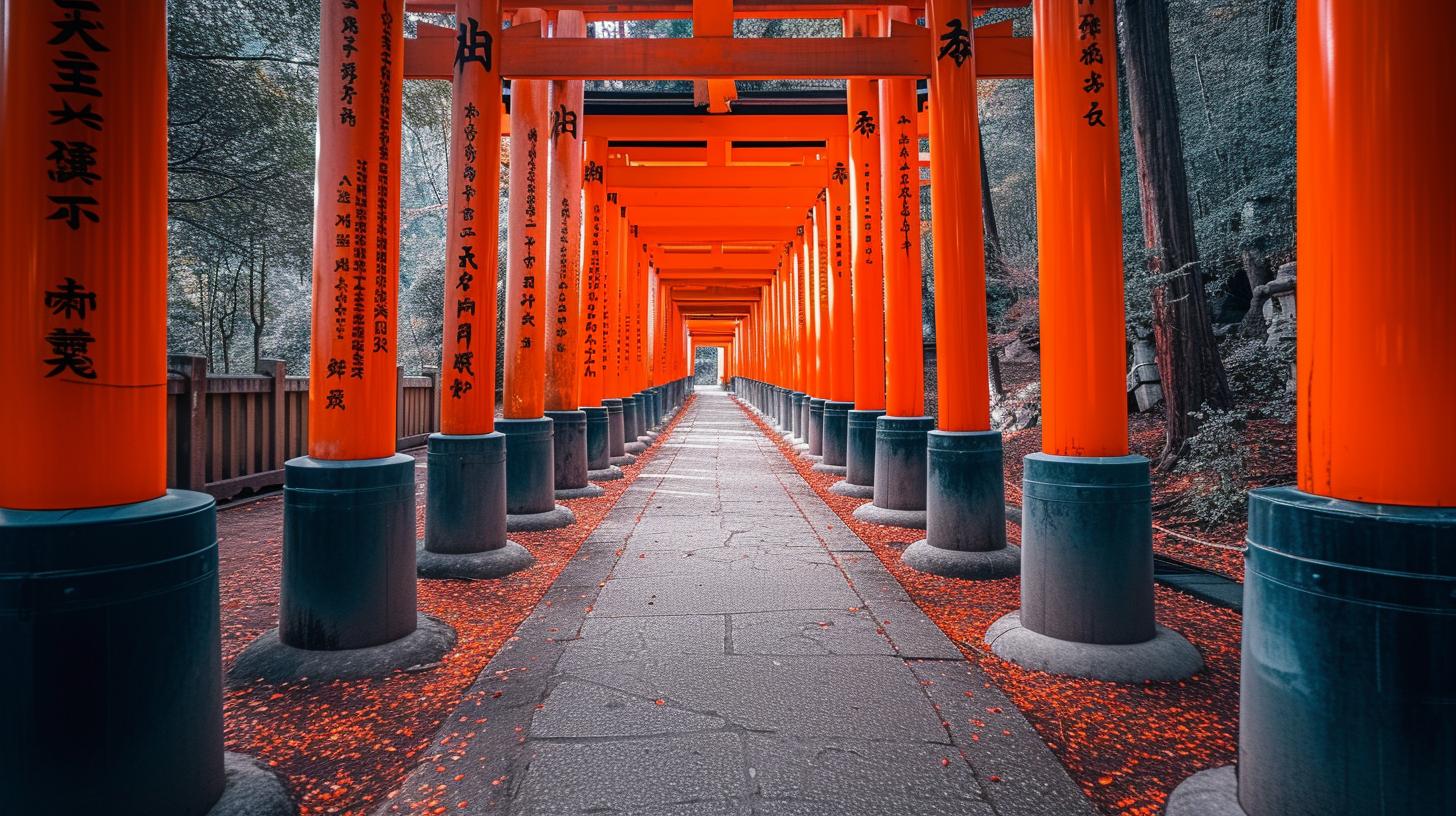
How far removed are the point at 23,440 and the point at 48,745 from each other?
0.90 metres

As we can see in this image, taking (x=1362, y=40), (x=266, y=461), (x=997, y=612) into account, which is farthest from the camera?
(x=266, y=461)

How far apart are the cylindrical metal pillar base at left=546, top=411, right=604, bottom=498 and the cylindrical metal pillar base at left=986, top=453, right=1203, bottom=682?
6.37 m

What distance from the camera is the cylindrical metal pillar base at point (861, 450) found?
9539mm

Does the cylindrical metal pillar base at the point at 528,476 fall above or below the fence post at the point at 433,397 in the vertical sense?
below

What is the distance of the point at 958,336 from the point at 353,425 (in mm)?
4502

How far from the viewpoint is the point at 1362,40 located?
2184mm

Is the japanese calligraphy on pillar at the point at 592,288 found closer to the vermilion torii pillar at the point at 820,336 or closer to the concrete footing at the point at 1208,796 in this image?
the vermilion torii pillar at the point at 820,336

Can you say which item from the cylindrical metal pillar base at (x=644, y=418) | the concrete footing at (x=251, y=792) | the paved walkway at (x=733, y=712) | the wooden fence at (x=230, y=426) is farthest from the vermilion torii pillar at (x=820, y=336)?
the concrete footing at (x=251, y=792)

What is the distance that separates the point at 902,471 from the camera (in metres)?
7.72

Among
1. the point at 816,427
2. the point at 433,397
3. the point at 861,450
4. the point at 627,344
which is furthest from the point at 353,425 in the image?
the point at 627,344

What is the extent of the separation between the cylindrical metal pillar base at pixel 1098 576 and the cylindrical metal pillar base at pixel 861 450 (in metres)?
5.61

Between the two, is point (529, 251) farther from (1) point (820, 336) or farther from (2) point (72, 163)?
(1) point (820, 336)

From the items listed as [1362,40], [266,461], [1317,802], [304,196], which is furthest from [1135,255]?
[304,196]

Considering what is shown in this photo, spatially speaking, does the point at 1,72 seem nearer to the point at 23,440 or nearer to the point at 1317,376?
the point at 23,440
